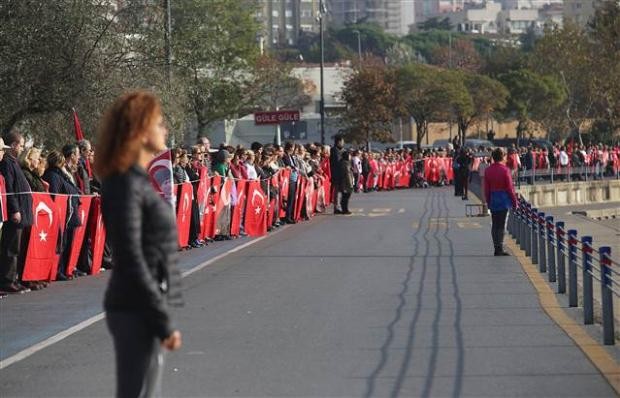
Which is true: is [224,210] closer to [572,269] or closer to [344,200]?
[344,200]

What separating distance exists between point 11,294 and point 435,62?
460ft

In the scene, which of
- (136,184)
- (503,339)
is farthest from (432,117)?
(136,184)

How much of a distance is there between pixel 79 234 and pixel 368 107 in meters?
60.2

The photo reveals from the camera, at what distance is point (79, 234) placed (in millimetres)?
19312

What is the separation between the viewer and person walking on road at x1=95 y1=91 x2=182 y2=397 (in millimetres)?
6742

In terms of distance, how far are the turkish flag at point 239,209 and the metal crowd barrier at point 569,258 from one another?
4976 millimetres

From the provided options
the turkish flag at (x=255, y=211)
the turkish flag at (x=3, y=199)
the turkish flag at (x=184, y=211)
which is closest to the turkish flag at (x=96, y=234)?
the turkish flag at (x=3, y=199)

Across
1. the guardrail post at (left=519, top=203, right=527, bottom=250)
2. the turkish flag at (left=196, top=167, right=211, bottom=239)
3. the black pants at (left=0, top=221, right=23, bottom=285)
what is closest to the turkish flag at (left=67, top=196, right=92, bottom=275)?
the black pants at (left=0, top=221, right=23, bottom=285)

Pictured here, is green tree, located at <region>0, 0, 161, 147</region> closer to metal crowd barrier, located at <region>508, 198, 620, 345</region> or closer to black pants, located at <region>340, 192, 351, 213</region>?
metal crowd barrier, located at <region>508, 198, 620, 345</region>

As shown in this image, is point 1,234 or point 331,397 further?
point 1,234

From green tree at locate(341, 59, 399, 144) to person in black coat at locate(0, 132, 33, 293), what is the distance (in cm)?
6048

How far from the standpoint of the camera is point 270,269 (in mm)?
20578

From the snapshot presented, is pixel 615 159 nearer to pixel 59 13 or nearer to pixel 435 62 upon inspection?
pixel 59 13

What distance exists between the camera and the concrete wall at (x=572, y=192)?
193 feet
